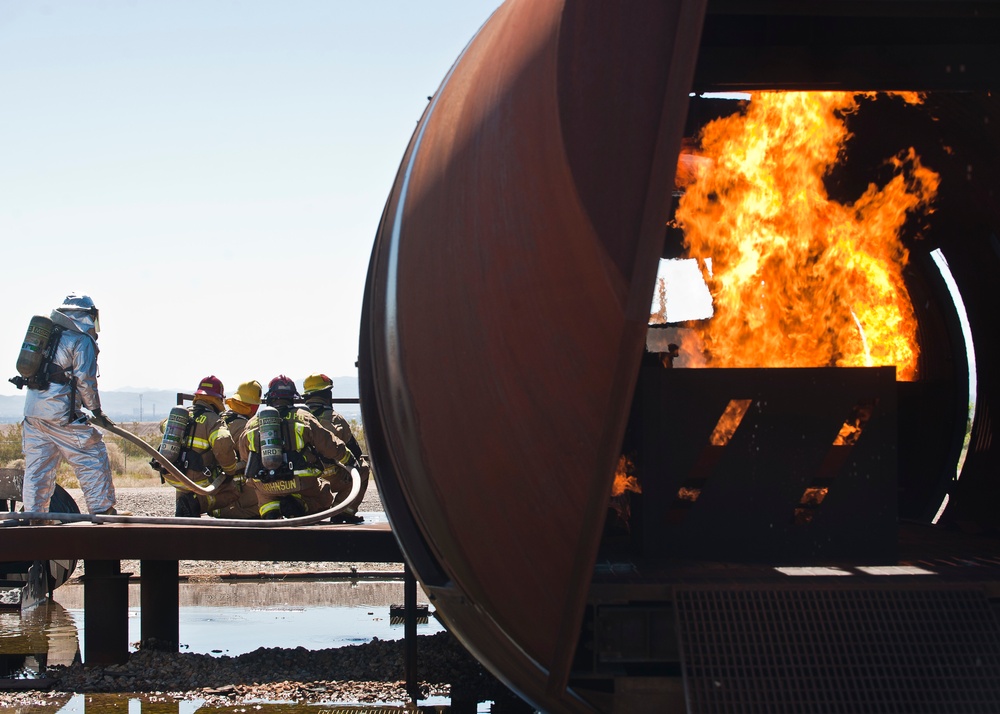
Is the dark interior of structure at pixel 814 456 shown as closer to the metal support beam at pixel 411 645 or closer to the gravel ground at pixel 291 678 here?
the metal support beam at pixel 411 645

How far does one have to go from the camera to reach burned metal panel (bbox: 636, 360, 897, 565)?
5273 millimetres

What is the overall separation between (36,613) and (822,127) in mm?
8331

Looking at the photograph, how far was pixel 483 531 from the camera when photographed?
3.82 m

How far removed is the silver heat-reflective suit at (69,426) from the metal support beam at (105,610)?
0.77m

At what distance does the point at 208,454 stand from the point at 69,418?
187 centimetres

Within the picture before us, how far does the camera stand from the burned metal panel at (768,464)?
17.3 ft

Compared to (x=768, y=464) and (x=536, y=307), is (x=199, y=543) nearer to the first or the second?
(x=768, y=464)

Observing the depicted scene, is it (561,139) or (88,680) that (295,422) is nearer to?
(88,680)

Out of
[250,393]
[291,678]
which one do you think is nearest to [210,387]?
[250,393]

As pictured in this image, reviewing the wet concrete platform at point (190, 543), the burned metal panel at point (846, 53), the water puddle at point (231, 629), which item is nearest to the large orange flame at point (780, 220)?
the burned metal panel at point (846, 53)

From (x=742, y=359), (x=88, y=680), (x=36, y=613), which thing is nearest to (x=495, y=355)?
(x=742, y=359)

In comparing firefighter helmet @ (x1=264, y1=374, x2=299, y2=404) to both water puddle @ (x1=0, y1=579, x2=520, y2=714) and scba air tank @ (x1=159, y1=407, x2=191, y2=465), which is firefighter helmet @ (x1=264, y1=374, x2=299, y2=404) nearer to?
scba air tank @ (x1=159, y1=407, x2=191, y2=465)

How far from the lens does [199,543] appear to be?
7.46 metres

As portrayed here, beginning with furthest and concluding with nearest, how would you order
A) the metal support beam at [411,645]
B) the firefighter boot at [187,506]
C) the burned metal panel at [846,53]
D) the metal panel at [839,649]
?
the firefighter boot at [187,506]
the metal support beam at [411,645]
the burned metal panel at [846,53]
the metal panel at [839,649]
